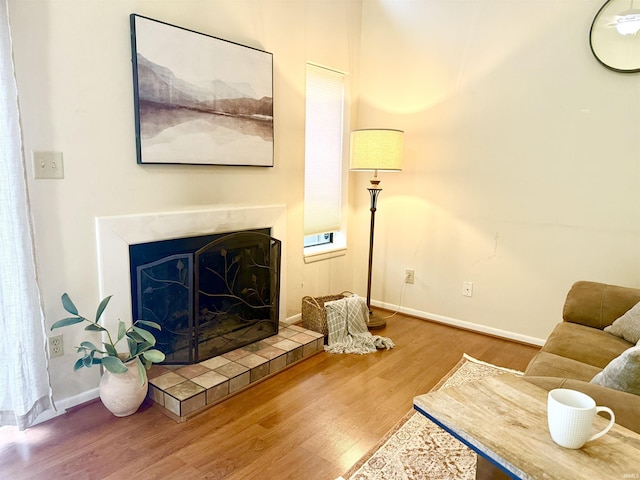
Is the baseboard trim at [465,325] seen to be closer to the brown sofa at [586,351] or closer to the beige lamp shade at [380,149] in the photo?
the brown sofa at [586,351]

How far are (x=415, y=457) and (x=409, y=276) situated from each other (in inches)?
Answer: 80.2

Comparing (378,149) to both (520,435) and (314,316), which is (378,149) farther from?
(520,435)

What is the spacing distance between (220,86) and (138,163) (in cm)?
71

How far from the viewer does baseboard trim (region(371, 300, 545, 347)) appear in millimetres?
3221

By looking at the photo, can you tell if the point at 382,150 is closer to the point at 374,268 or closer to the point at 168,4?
the point at 374,268

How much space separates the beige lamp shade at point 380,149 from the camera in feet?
10.6

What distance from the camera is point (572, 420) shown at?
1017 millimetres

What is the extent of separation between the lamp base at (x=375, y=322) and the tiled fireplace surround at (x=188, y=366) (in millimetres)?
702

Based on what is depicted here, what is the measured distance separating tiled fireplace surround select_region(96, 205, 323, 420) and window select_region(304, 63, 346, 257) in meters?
0.86

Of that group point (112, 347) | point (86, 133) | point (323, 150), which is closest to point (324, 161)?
point (323, 150)

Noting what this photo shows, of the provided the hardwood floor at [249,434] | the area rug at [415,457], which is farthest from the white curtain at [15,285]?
the area rug at [415,457]

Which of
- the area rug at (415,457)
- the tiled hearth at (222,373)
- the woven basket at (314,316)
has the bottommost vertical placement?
the area rug at (415,457)

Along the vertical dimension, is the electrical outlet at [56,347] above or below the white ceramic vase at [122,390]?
above

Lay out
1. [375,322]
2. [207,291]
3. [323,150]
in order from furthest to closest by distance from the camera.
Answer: [323,150], [375,322], [207,291]
